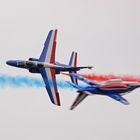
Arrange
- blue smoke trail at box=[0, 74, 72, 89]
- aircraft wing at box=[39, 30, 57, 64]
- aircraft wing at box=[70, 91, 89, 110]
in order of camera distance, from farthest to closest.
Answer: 1. aircraft wing at box=[70, 91, 89, 110]
2. aircraft wing at box=[39, 30, 57, 64]
3. blue smoke trail at box=[0, 74, 72, 89]

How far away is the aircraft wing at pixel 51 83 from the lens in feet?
12.3

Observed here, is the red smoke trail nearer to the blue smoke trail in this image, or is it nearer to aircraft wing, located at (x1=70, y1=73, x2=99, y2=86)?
aircraft wing, located at (x1=70, y1=73, x2=99, y2=86)

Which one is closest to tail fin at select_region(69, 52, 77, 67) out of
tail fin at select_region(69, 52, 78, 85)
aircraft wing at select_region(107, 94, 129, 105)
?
tail fin at select_region(69, 52, 78, 85)

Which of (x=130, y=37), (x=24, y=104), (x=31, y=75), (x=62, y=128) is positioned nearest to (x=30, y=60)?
(x=31, y=75)

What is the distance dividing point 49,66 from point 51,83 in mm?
134

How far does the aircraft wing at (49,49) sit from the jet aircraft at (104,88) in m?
0.22

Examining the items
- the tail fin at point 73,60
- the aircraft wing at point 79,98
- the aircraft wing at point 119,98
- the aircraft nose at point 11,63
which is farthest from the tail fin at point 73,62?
the aircraft nose at point 11,63

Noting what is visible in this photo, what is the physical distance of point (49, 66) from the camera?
3.79 metres

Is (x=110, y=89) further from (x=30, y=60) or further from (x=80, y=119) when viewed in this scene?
(x=30, y=60)

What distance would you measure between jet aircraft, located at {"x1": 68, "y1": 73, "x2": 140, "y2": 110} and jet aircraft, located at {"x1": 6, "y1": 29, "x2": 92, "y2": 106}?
0.49ft

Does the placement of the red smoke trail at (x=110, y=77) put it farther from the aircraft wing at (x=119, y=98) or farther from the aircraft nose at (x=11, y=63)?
the aircraft nose at (x=11, y=63)

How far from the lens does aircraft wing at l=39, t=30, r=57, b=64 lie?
3.82 metres

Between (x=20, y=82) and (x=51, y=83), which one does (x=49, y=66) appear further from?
(x=20, y=82)

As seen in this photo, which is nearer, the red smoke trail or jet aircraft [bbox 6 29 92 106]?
jet aircraft [bbox 6 29 92 106]
